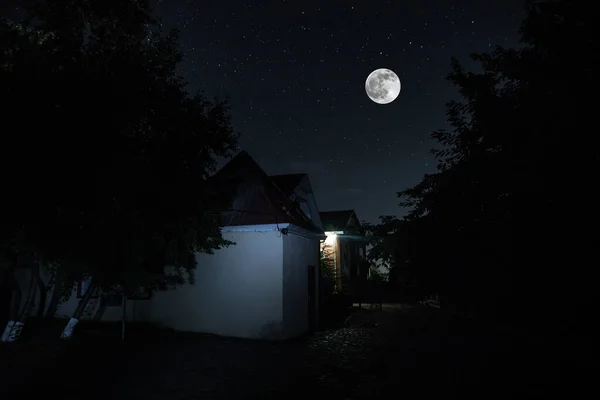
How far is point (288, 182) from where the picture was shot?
62.1 feet

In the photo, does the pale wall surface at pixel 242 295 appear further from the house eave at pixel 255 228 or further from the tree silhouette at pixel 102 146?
the tree silhouette at pixel 102 146

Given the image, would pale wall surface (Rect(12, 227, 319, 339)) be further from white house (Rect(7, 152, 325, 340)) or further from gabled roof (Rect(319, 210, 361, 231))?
gabled roof (Rect(319, 210, 361, 231))

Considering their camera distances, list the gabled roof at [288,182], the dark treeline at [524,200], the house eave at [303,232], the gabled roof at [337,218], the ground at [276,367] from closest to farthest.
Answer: the ground at [276,367]
the dark treeline at [524,200]
the house eave at [303,232]
the gabled roof at [288,182]
the gabled roof at [337,218]

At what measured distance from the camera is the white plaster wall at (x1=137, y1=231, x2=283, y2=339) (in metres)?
Result: 12.9

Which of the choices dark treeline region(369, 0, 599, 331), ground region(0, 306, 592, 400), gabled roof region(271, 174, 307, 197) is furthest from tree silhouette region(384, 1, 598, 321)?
gabled roof region(271, 174, 307, 197)

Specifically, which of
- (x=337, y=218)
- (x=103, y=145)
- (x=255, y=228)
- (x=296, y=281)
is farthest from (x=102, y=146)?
(x=337, y=218)

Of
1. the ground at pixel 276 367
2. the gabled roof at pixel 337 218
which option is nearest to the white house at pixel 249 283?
the ground at pixel 276 367

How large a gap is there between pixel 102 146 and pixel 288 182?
387 inches

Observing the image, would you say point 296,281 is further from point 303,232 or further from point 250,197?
point 250,197

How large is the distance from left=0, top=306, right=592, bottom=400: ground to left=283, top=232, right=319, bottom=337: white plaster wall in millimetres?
735

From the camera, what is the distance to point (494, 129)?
36.8 ft

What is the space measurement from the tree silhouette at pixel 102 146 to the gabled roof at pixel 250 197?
1160 millimetres

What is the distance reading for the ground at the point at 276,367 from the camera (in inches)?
296

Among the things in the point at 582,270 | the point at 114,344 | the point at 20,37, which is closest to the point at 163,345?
the point at 114,344
